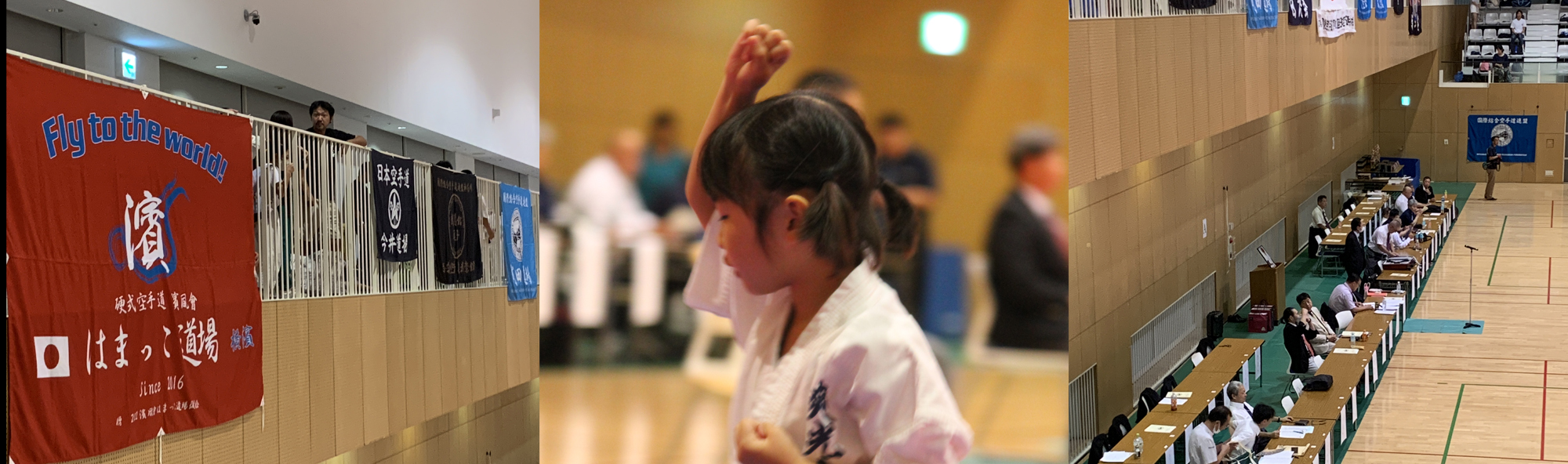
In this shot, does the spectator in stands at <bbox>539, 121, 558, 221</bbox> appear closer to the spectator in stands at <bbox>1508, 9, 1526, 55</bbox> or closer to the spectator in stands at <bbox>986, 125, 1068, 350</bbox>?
the spectator in stands at <bbox>986, 125, 1068, 350</bbox>

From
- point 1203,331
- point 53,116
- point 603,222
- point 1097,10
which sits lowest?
point 1203,331

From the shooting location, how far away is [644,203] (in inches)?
175

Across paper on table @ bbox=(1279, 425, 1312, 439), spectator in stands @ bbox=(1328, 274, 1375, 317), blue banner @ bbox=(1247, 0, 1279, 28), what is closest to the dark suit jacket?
paper on table @ bbox=(1279, 425, 1312, 439)

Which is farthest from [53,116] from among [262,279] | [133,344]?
[262,279]

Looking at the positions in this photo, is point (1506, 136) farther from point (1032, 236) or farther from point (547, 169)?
point (547, 169)

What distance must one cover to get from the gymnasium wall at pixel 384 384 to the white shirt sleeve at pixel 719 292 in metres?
4.84

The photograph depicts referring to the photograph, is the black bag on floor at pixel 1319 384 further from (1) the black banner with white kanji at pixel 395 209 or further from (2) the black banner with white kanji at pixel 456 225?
(1) the black banner with white kanji at pixel 395 209

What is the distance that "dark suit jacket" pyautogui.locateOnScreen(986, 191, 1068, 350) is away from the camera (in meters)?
4.18

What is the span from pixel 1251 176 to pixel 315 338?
52.6 feet

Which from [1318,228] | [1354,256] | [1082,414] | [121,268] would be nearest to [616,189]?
[121,268]

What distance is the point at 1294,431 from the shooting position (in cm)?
1163

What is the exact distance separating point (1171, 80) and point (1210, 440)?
3493mm

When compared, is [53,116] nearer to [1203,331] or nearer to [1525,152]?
[1203,331]

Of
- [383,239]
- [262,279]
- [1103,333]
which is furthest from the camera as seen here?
[1103,333]
